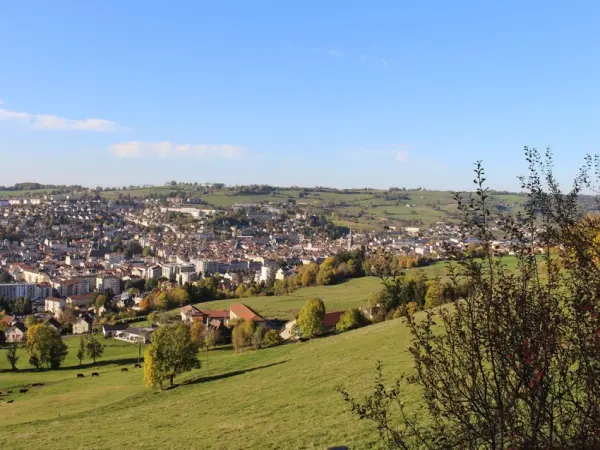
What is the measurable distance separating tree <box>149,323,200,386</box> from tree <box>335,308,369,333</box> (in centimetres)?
1780

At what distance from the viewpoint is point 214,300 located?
87000 mm

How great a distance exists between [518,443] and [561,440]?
Result: 1.56 ft

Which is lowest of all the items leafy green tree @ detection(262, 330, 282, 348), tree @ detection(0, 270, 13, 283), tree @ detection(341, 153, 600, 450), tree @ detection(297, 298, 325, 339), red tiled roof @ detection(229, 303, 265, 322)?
tree @ detection(0, 270, 13, 283)

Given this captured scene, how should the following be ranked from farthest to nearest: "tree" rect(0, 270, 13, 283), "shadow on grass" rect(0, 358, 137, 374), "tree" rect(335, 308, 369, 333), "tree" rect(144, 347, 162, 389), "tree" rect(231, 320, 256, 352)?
1. "tree" rect(0, 270, 13, 283)
2. "tree" rect(231, 320, 256, 352)
3. "tree" rect(335, 308, 369, 333)
4. "shadow on grass" rect(0, 358, 137, 374)
5. "tree" rect(144, 347, 162, 389)

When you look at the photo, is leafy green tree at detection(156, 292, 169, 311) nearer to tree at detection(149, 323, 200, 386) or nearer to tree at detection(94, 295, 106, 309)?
tree at detection(94, 295, 106, 309)

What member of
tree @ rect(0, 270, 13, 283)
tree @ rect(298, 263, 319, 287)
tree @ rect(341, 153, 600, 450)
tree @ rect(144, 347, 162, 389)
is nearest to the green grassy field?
tree @ rect(298, 263, 319, 287)

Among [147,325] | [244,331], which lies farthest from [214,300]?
[244,331]

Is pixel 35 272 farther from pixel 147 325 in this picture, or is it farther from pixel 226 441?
pixel 226 441

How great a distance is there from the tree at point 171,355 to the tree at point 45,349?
777 inches

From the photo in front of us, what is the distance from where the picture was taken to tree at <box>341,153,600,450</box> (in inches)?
201

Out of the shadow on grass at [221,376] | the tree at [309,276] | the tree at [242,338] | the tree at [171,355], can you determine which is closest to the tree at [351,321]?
the tree at [242,338]

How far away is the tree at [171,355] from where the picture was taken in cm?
3388

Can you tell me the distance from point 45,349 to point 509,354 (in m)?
53.7

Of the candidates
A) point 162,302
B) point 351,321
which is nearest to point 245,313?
point 351,321
